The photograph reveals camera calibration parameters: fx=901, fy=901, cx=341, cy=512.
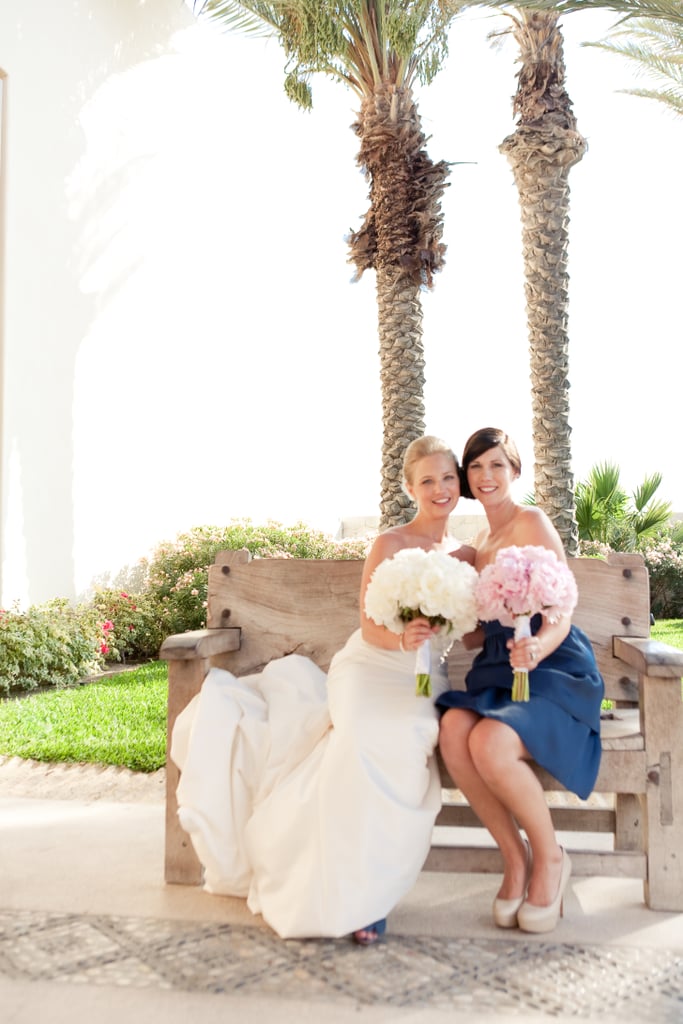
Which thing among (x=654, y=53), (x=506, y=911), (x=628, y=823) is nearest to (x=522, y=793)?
(x=506, y=911)

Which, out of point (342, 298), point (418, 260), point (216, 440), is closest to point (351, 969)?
point (418, 260)

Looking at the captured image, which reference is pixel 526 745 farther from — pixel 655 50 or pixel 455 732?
pixel 655 50

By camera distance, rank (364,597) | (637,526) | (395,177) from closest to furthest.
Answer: (364,597)
(395,177)
(637,526)

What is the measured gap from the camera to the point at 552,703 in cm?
283

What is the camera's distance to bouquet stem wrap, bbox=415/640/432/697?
2.86 metres

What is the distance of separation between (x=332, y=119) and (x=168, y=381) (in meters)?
11.5

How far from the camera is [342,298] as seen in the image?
20219 mm

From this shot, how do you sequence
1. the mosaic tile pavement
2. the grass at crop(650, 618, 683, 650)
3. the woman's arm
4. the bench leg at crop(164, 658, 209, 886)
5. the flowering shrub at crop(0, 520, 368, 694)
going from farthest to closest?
the grass at crop(650, 618, 683, 650), the flowering shrub at crop(0, 520, 368, 694), the bench leg at crop(164, 658, 209, 886), the woman's arm, the mosaic tile pavement

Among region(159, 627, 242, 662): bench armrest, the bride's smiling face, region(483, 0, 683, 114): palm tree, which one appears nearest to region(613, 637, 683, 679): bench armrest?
the bride's smiling face

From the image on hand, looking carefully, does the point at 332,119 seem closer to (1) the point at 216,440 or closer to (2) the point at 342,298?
(2) the point at 342,298

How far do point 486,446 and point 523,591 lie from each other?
72 cm

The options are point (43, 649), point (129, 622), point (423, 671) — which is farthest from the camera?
point (129, 622)

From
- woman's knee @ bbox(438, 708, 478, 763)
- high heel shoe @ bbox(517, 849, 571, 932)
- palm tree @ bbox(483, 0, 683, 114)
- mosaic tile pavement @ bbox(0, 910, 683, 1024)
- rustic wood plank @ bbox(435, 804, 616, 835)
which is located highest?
palm tree @ bbox(483, 0, 683, 114)

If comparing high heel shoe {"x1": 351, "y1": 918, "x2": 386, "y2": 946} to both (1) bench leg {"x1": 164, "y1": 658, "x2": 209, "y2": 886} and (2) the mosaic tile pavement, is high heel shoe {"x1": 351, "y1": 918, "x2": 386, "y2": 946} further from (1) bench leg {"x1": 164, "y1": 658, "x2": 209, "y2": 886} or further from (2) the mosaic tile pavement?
(1) bench leg {"x1": 164, "y1": 658, "x2": 209, "y2": 886}
